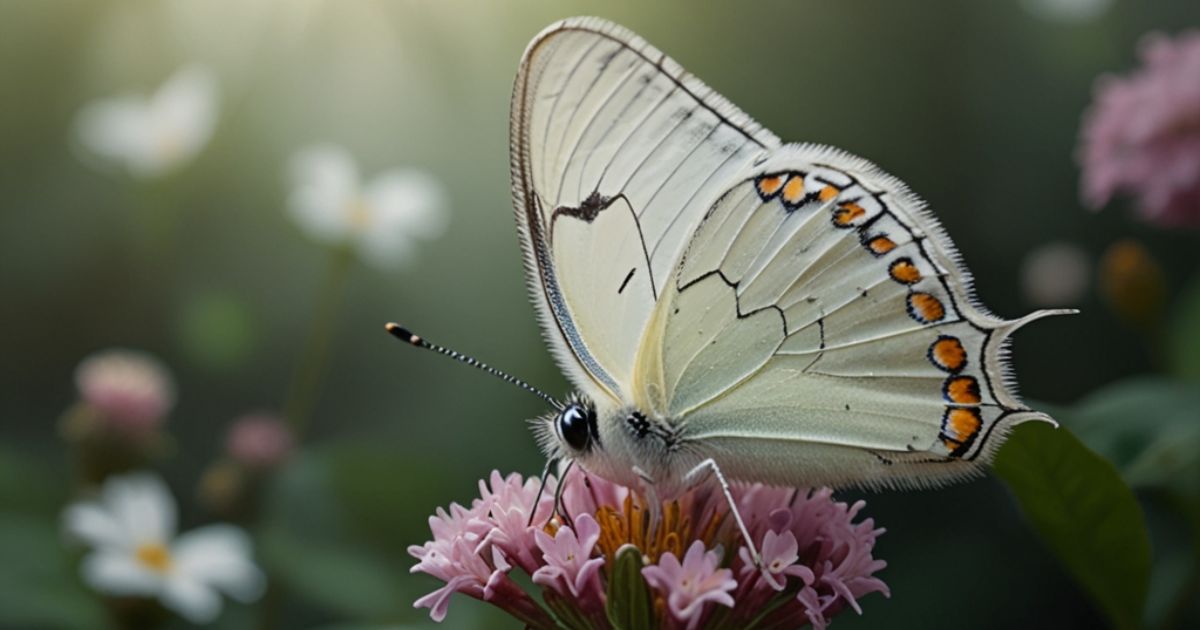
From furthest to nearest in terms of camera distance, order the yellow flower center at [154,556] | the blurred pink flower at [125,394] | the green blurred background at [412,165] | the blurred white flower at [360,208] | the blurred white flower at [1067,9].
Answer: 1. the blurred white flower at [1067,9]
2. the green blurred background at [412,165]
3. the blurred white flower at [360,208]
4. the blurred pink flower at [125,394]
5. the yellow flower center at [154,556]

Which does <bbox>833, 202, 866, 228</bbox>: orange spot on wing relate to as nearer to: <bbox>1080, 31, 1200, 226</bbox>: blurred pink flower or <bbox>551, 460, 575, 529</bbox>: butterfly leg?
<bbox>551, 460, 575, 529</bbox>: butterfly leg

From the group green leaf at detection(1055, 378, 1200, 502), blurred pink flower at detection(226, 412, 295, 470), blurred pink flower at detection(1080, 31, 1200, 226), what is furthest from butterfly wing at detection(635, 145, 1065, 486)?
blurred pink flower at detection(226, 412, 295, 470)

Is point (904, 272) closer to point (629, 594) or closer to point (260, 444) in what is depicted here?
point (629, 594)

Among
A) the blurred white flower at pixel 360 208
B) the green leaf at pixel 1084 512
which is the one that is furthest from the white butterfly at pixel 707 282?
the blurred white flower at pixel 360 208

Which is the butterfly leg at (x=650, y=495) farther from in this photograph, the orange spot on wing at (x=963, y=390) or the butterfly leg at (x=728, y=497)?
the orange spot on wing at (x=963, y=390)

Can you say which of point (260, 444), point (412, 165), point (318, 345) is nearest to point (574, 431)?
point (260, 444)
